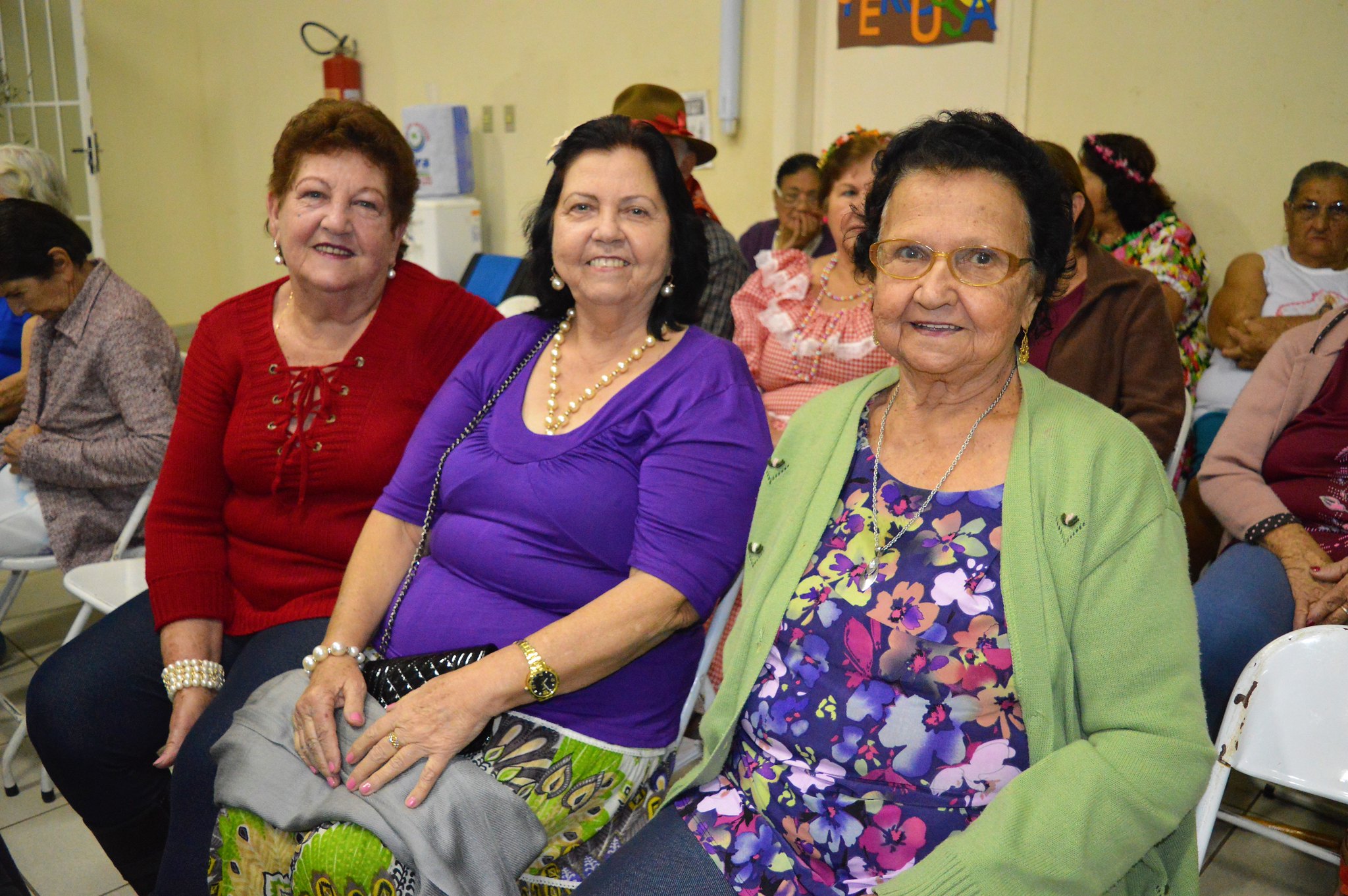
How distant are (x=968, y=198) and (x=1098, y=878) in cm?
87

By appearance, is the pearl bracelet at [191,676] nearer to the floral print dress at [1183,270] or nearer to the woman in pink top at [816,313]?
the woman in pink top at [816,313]

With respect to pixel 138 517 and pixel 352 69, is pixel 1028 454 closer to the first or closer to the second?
pixel 138 517

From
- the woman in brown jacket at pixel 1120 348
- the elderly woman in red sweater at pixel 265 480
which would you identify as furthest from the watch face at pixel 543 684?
the woman in brown jacket at pixel 1120 348

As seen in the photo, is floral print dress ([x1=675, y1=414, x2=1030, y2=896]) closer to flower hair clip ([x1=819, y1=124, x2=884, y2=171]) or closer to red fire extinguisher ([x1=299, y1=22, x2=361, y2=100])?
flower hair clip ([x1=819, y1=124, x2=884, y2=171])

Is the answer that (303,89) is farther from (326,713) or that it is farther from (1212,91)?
(326,713)

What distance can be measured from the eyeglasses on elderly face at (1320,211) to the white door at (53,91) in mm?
6301

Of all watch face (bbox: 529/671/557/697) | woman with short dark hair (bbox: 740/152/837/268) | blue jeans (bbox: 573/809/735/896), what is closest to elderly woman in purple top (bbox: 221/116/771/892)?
watch face (bbox: 529/671/557/697)

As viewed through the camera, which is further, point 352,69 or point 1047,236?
point 352,69

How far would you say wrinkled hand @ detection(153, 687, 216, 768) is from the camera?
1.80 metres

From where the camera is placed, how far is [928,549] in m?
1.33

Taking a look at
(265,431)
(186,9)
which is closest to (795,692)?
(265,431)

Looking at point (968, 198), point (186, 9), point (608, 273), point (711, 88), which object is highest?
point (186, 9)

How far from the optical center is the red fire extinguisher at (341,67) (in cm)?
670

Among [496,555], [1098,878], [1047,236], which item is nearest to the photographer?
[1098,878]
